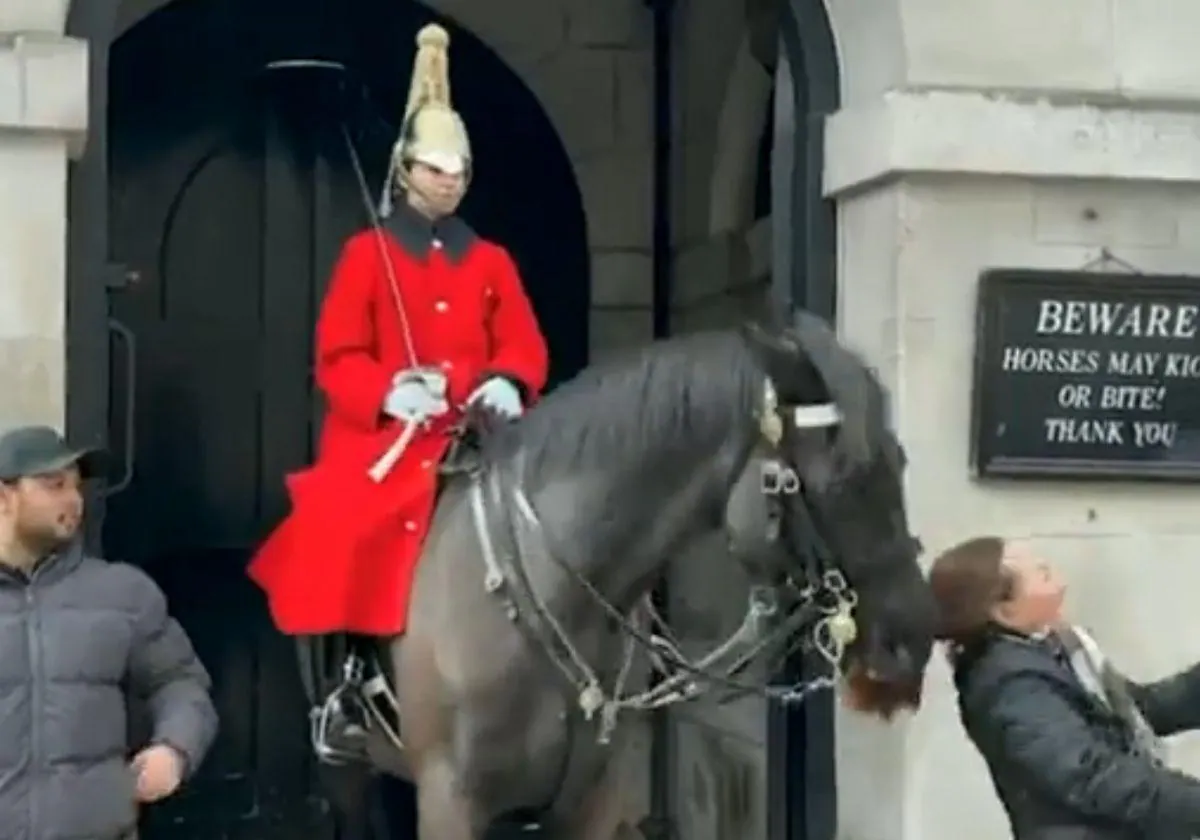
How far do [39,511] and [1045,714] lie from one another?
1544 millimetres

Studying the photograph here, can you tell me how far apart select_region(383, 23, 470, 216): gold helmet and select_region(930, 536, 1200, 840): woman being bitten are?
1162mm

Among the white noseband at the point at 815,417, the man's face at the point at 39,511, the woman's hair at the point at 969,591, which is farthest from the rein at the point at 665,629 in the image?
the man's face at the point at 39,511

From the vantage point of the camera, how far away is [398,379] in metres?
4.02

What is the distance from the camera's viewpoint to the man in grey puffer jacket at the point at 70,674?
346 cm

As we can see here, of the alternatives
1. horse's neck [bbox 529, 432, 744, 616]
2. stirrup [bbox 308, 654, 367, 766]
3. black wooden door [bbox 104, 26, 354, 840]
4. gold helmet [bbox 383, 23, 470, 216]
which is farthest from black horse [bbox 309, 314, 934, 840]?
black wooden door [bbox 104, 26, 354, 840]

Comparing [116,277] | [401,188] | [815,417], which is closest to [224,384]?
[116,277]

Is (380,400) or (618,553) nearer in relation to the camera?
(618,553)

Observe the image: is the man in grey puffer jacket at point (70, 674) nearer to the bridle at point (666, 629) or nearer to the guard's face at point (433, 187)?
the bridle at point (666, 629)

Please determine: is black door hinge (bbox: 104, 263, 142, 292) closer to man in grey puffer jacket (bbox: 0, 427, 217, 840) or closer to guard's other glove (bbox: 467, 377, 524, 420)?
man in grey puffer jacket (bbox: 0, 427, 217, 840)

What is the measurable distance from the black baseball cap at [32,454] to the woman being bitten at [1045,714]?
1.37m

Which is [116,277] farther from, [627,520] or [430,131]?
[627,520]

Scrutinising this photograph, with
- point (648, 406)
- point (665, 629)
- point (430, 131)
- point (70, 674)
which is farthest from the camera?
point (430, 131)

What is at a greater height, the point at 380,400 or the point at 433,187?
the point at 433,187

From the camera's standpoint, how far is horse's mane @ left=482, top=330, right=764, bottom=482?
3.61 m
